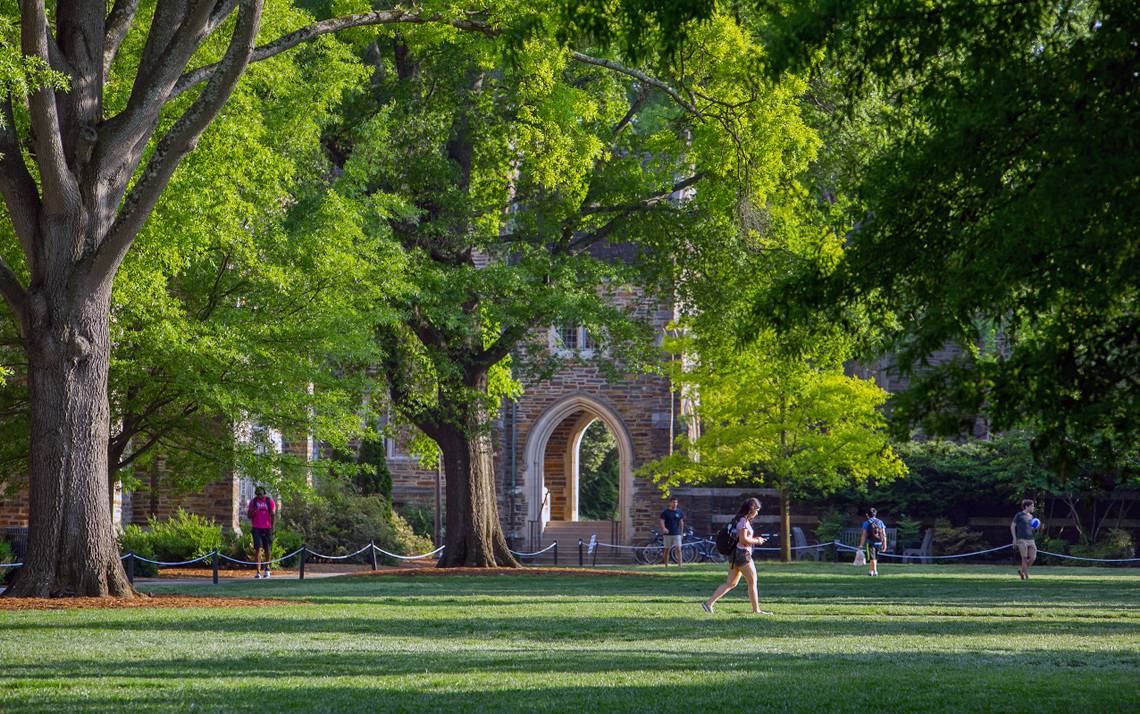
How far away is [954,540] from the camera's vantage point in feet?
138

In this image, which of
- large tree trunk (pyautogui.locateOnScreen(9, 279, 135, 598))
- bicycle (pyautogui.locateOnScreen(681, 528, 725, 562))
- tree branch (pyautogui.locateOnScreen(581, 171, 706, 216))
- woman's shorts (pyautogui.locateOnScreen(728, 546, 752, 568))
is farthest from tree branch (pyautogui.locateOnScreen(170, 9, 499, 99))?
bicycle (pyautogui.locateOnScreen(681, 528, 725, 562))

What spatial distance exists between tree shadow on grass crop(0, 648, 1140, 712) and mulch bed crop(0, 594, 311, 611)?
5290 mm

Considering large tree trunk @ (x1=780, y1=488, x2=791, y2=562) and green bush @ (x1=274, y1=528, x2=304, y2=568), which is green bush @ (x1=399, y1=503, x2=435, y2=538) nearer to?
green bush @ (x1=274, y1=528, x2=304, y2=568)

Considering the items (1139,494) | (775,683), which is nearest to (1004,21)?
(775,683)

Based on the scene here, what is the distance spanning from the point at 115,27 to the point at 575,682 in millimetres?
11540

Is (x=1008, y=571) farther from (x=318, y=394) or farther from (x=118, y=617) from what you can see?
(x=118, y=617)

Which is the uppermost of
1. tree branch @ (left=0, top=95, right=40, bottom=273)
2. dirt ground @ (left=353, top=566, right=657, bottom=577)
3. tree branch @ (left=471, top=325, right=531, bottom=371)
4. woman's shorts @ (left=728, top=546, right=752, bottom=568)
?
tree branch @ (left=0, top=95, right=40, bottom=273)

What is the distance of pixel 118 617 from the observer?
15.6 m

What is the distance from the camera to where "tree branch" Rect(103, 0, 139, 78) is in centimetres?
1855

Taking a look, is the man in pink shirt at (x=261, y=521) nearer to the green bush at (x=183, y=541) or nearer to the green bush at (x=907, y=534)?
the green bush at (x=183, y=541)

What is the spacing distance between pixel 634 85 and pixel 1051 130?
21.8 metres

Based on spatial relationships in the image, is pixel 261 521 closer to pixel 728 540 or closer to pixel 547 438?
pixel 728 540

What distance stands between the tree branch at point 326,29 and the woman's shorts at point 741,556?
6.95 m

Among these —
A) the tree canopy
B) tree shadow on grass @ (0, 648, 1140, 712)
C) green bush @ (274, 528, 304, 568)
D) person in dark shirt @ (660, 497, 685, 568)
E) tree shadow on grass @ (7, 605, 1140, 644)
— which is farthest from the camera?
person in dark shirt @ (660, 497, 685, 568)
